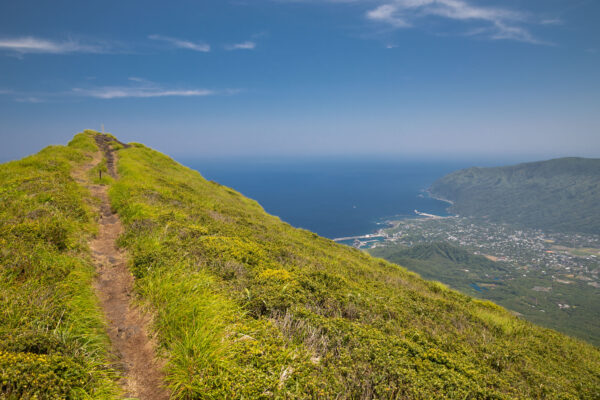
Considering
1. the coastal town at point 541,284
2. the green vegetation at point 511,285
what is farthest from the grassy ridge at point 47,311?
the green vegetation at point 511,285

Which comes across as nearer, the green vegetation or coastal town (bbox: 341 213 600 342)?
the green vegetation

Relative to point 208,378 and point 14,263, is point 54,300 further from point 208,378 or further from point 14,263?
point 208,378

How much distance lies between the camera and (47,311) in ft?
14.5

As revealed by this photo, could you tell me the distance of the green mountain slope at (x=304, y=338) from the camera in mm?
4055

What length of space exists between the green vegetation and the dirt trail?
133 m

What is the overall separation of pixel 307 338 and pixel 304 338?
88 millimetres

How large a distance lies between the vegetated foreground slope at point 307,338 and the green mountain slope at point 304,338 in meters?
0.03

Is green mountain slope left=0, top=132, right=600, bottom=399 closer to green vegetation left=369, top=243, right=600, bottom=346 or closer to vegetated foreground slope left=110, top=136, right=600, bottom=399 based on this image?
vegetated foreground slope left=110, top=136, right=600, bottom=399

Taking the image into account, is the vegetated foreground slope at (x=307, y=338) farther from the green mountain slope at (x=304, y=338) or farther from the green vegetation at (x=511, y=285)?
the green vegetation at (x=511, y=285)

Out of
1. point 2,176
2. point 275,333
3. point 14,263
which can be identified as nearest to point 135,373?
point 275,333

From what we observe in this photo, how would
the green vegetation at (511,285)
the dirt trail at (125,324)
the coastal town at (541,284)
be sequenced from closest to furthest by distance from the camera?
1. the dirt trail at (125,324)
2. the green vegetation at (511,285)
3. the coastal town at (541,284)

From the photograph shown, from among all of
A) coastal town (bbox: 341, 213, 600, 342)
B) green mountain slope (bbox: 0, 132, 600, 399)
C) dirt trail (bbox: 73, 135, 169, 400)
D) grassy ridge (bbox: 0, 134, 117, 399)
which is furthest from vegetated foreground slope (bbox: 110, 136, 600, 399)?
coastal town (bbox: 341, 213, 600, 342)

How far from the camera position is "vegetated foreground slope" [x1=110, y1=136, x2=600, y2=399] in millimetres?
4070

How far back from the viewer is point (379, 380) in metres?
4.50
